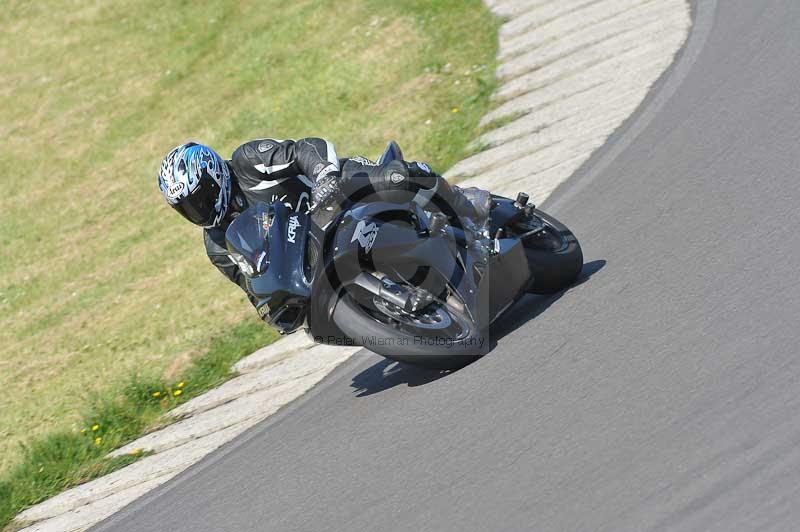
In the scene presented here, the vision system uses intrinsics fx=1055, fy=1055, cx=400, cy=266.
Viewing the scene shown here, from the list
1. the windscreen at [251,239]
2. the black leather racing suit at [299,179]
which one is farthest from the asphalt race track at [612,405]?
the windscreen at [251,239]

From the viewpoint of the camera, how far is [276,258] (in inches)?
213

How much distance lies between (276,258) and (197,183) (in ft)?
2.54

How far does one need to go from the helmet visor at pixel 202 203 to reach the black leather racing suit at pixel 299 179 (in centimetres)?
14

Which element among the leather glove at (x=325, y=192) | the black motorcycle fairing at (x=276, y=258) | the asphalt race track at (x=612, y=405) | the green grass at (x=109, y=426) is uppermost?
the leather glove at (x=325, y=192)

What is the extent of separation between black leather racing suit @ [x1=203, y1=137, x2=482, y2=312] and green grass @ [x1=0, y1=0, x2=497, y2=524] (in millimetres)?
2445

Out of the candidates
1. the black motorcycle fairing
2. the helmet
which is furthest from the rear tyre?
the helmet

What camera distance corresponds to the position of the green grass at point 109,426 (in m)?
7.34

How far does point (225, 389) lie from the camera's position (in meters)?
7.92

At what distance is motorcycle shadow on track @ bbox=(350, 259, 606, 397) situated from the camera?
614 centimetres

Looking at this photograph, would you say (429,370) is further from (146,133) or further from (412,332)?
(146,133)

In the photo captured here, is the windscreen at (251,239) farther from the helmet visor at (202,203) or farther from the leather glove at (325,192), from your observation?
the helmet visor at (202,203)

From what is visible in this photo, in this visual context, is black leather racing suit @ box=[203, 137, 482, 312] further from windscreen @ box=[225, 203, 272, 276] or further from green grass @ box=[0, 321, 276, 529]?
green grass @ box=[0, 321, 276, 529]

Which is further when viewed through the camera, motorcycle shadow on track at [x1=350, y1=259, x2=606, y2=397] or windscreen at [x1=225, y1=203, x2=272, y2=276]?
motorcycle shadow on track at [x1=350, y1=259, x2=606, y2=397]

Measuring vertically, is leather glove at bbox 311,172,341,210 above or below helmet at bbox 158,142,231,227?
below
